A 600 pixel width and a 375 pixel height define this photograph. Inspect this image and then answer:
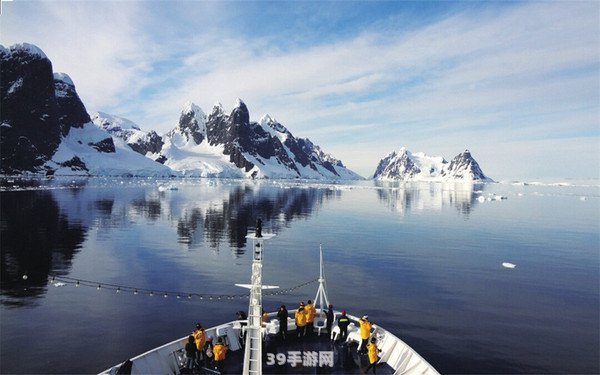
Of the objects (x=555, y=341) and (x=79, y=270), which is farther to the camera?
(x=79, y=270)

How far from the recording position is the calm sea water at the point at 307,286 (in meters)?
22.0

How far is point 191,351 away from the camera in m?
16.9

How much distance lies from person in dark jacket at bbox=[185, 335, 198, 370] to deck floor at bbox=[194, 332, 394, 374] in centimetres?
53

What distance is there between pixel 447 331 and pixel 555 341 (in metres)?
6.01

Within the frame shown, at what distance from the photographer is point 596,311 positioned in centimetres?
2912

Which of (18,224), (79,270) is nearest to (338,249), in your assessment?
(79,270)

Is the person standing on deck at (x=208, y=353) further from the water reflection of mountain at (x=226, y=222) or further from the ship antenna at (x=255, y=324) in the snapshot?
the water reflection of mountain at (x=226, y=222)

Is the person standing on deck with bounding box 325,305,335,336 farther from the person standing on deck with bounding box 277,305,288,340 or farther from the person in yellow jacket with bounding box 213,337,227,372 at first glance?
the person in yellow jacket with bounding box 213,337,227,372

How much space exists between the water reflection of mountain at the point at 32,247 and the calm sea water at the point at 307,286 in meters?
0.20

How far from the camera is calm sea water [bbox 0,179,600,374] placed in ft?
72.2

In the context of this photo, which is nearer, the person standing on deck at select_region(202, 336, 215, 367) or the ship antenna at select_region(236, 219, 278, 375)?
the ship antenna at select_region(236, 219, 278, 375)

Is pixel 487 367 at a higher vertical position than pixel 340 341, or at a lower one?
lower

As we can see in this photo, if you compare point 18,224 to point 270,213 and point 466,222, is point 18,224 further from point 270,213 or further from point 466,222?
point 466,222

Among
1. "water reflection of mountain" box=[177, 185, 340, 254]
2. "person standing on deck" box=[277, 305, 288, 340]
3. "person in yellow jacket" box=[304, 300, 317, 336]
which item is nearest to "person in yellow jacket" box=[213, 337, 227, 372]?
"person standing on deck" box=[277, 305, 288, 340]
